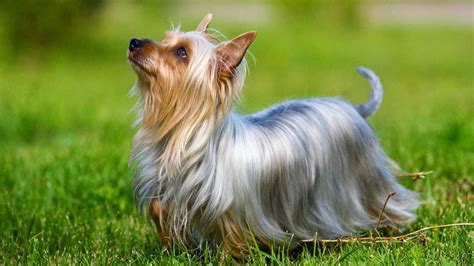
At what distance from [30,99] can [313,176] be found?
6499mm

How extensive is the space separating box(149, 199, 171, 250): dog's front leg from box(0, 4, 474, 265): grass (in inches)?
3.3

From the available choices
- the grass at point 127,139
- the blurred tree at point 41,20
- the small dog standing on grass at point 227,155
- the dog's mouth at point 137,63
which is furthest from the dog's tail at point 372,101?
the blurred tree at point 41,20

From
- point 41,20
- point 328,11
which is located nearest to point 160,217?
point 41,20

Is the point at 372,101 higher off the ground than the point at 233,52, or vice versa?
the point at 233,52

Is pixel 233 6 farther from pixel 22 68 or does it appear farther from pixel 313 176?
pixel 313 176

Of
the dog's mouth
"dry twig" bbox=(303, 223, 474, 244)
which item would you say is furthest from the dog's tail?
the dog's mouth

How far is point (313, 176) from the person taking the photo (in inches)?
Result: 200

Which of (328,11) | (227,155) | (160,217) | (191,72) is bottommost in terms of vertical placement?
(328,11)

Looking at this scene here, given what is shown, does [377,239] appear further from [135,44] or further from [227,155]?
[135,44]

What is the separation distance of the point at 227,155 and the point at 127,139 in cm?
442

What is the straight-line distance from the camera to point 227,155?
184 inches

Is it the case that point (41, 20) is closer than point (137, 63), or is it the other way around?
point (137, 63)

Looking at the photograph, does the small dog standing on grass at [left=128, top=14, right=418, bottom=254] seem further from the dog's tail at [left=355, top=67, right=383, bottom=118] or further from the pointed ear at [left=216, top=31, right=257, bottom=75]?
the dog's tail at [left=355, top=67, right=383, bottom=118]

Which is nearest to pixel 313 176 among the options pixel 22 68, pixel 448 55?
pixel 22 68
